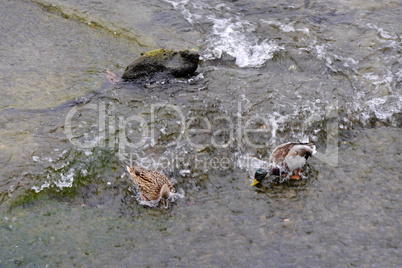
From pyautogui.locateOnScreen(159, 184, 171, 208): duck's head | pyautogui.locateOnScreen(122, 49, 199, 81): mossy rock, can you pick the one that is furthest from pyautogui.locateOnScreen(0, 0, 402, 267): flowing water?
pyautogui.locateOnScreen(122, 49, 199, 81): mossy rock

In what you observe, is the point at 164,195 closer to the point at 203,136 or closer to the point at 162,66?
the point at 203,136

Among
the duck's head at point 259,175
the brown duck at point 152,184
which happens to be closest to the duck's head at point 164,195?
the brown duck at point 152,184

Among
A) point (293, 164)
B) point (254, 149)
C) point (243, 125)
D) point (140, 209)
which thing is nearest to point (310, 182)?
point (293, 164)

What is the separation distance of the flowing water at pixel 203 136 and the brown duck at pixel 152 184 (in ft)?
0.44

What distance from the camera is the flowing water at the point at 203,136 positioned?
4.20 meters

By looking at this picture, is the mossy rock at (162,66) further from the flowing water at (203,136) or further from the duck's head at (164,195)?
the duck's head at (164,195)

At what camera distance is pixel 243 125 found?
6.03m

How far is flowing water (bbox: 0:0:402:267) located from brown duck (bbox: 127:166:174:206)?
0.14 metres

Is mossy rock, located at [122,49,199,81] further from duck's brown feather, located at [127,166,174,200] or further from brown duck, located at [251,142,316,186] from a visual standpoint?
brown duck, located at [251,142,316,186]

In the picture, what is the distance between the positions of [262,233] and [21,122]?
388 centimetres

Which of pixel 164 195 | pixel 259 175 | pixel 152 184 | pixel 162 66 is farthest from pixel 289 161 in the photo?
pixel 162 66

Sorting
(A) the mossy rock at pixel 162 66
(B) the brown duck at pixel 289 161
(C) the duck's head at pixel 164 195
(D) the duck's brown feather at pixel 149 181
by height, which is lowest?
(C) the duck's head at pixel 164 195

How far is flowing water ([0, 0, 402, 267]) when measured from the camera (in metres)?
4.20

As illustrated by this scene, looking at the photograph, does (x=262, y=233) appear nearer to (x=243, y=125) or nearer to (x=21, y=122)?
(x=243, y=125)
